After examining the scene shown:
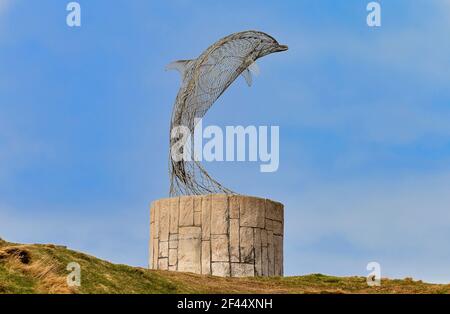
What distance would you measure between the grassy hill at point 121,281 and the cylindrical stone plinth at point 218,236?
0.89 meters

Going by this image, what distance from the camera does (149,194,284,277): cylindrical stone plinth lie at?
23.4m

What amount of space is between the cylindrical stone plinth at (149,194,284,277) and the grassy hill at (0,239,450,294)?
888mm

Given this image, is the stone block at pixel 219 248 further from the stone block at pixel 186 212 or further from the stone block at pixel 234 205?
the stone block at pixel 186 212

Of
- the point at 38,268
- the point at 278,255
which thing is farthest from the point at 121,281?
the point at 278,255

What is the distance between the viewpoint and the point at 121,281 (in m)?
19.3

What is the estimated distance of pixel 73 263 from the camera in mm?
19250

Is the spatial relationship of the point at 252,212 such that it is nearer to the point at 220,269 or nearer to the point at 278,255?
the point at 278,255

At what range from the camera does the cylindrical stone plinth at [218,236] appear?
923 inches

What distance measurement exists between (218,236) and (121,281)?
4915mm

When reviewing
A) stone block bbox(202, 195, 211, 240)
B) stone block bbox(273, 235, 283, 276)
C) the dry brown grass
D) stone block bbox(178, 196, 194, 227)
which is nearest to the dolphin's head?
stone block bbox(202, 195, 211, 240)

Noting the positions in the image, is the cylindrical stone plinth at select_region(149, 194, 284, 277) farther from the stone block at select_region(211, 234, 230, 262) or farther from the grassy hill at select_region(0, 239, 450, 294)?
the grassy hill at select_region(0, 239, 450, 294)

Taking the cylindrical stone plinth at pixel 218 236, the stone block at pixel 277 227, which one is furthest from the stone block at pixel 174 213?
the stone block at pixel 277 227
